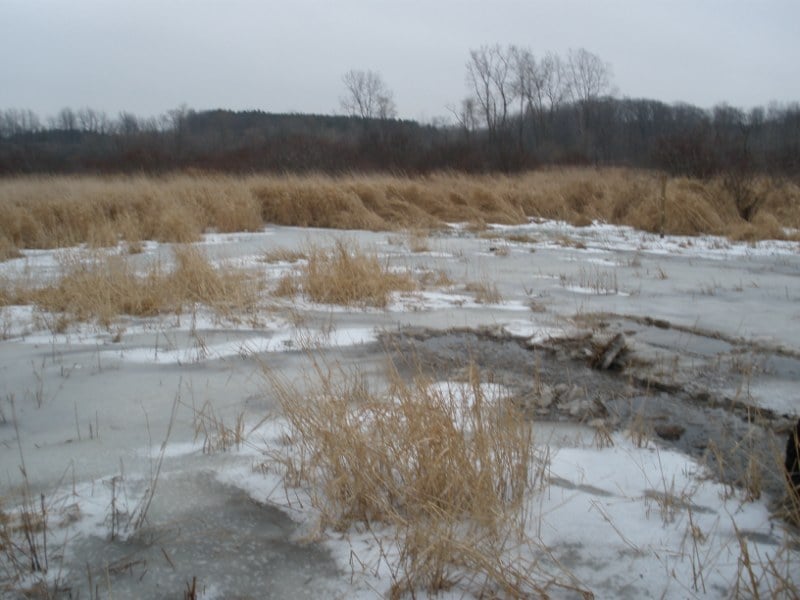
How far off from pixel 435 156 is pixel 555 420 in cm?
2005

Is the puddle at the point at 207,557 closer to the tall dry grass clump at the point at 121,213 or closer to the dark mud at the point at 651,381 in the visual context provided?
the dark mud at the point at 651,381

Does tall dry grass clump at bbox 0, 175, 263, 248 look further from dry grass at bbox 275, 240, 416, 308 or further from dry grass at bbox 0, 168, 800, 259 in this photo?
dry grass at bbox 275, 240, 416, 308

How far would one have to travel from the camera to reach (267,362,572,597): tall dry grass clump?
1491 mm

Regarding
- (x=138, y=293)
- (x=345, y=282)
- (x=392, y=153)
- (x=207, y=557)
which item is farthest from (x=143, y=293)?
(x=392, y=153)

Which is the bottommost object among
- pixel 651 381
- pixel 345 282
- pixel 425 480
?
pixel 651 381

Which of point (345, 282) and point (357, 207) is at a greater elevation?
point (357, 207)

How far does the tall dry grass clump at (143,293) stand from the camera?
4152 millimetres

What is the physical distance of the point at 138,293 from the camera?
4.39m

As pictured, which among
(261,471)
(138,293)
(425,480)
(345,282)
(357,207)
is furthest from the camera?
(357,207)

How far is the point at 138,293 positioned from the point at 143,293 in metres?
0.04

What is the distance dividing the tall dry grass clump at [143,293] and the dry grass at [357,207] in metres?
3.38

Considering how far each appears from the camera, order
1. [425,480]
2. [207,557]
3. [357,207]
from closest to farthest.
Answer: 1. [207,557]
2. [425,480]
3. [357,207]

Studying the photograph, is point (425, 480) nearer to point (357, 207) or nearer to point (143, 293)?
point (143, 293)

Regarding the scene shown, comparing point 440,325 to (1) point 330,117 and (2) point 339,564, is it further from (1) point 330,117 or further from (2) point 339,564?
(1) point 330,117
